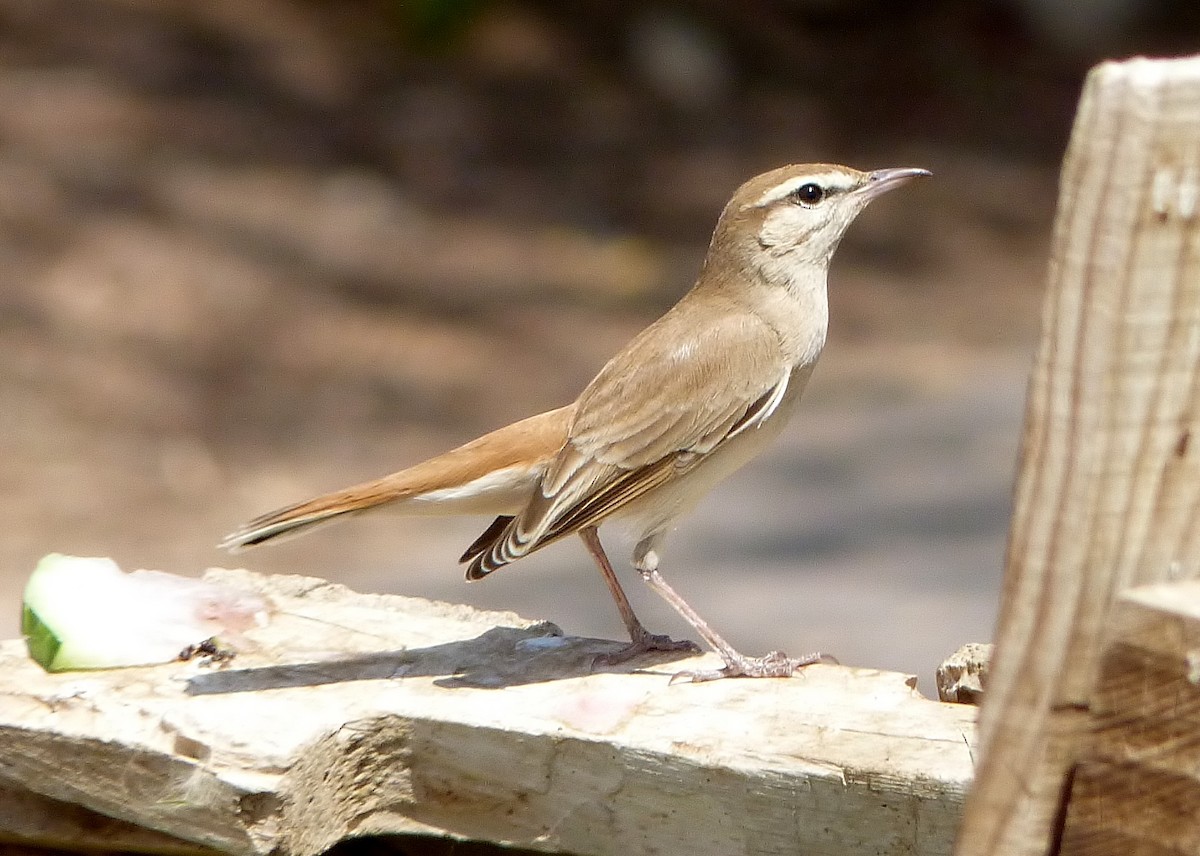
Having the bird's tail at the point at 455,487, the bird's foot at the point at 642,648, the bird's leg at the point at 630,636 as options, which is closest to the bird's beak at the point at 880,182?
the bird's tail at the point at 455,487

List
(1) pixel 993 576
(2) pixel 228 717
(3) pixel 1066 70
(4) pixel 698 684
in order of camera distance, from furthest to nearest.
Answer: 1. (3) pixel 1066 70
2. (1) pixel 993 576
3. (4) pixel 698 684
4. (2) pixel 228 717

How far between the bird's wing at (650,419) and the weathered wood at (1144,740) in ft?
8.65

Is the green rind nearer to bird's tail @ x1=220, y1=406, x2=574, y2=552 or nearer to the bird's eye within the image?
bird's tail @ x1=220, y1=406, x2=574, y2=552

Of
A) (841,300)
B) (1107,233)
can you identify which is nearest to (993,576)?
(841,300)

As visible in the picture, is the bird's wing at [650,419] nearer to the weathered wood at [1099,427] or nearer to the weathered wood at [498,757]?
the weathered wood at [498,757]

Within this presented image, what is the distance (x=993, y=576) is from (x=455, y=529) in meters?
3.11

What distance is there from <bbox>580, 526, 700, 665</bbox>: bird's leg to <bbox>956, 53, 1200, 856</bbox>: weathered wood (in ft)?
6.58

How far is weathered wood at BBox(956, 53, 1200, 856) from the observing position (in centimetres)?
221

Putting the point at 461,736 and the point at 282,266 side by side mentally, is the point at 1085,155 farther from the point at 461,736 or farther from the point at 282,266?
the point at 282,266

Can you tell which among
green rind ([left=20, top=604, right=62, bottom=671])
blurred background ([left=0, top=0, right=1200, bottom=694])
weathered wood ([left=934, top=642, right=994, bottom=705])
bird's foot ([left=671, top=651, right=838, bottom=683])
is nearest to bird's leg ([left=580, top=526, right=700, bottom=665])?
bird's foot ([left=671, top=651, right=838, bottom=683])

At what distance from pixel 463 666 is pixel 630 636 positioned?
91 cm

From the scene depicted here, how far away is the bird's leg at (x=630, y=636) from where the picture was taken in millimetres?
4453

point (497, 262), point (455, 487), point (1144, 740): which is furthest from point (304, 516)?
point (497, 262)

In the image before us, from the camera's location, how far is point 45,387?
1109 centimetres
